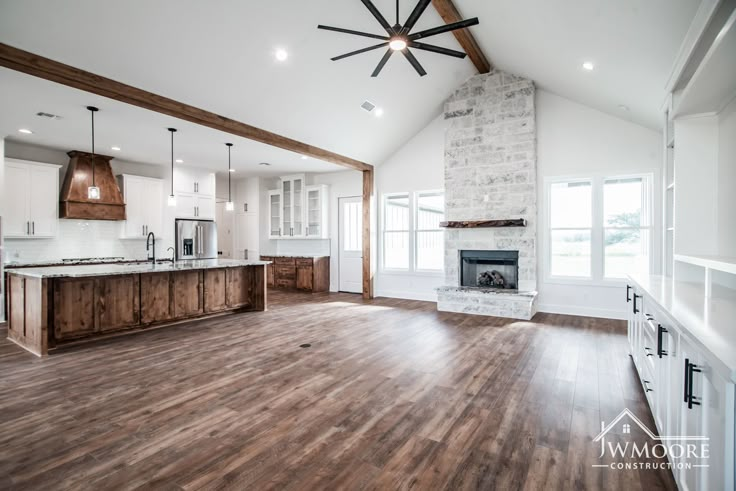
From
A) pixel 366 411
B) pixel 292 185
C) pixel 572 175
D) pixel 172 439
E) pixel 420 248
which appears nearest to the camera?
pixel 172 439

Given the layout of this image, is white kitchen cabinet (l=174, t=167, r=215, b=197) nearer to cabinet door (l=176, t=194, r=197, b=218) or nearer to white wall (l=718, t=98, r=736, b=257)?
cabinet door (l=176, t=194, r=197, b=218)

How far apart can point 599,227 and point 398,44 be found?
4589 millimetres

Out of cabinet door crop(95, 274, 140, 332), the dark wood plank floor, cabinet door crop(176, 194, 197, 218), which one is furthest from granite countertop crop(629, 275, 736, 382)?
cabinet door crop(176, 194, 197, 218)

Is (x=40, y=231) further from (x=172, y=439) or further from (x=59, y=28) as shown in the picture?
(x=172, y=439)

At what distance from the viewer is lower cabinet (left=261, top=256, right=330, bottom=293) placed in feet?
29.2

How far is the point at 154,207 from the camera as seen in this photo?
8.00 metres

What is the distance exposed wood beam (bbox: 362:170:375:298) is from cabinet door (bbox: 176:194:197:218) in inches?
158

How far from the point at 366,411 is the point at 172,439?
130cm

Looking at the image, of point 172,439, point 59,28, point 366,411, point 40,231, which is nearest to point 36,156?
point 40,231

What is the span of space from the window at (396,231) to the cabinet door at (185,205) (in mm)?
4466

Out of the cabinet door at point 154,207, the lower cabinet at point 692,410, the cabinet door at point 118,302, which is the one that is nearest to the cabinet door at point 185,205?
the cabinet door at point 154,207

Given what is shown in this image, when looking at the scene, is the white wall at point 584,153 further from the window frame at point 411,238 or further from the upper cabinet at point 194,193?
the upper cabinet at point 194,193

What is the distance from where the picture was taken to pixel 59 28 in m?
3.25

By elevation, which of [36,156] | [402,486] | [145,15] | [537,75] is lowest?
[402,486]
